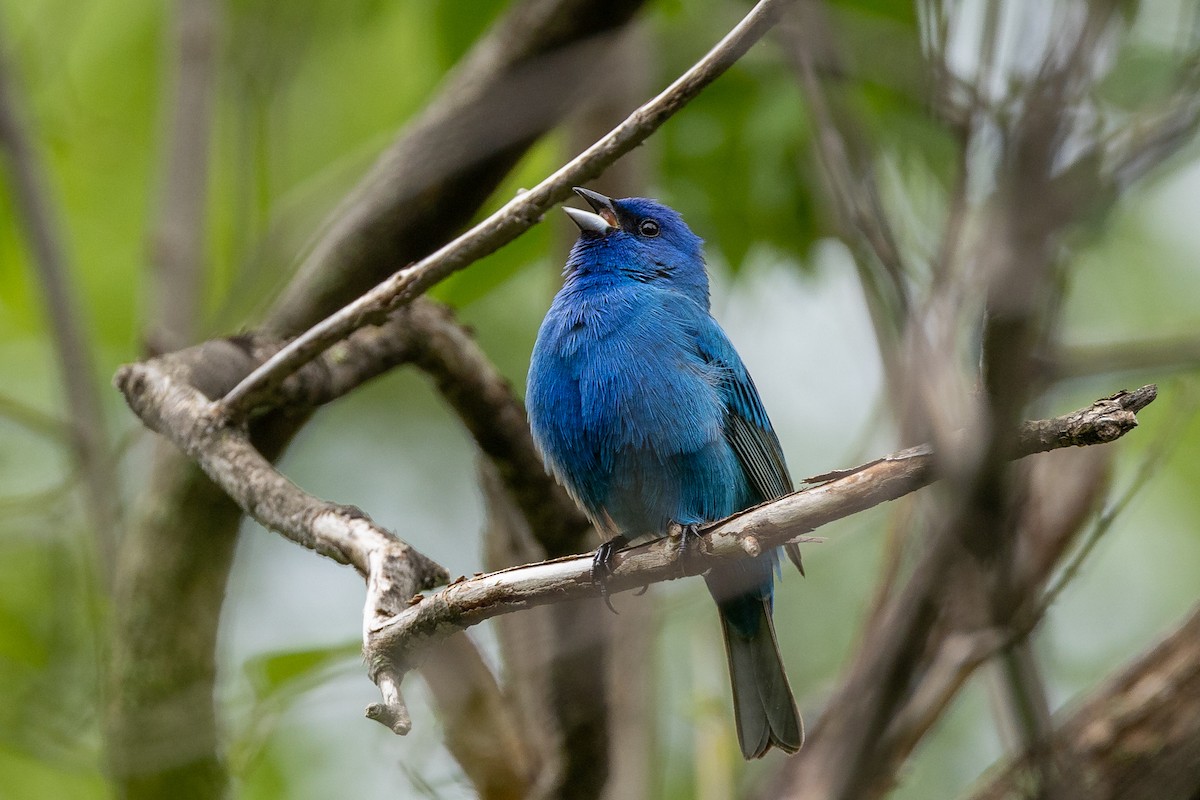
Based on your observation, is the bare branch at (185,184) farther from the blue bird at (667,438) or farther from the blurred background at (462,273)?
the blue bird at (667,438)

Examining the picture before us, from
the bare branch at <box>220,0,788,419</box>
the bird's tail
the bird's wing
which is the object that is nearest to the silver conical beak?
the bird's wing

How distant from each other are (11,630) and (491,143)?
354 centimetres

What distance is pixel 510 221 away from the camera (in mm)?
2920

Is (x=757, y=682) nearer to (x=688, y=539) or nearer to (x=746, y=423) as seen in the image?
(x=746, y=423)

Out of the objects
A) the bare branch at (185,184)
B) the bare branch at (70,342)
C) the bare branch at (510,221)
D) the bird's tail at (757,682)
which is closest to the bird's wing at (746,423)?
the bird's tail at (757,682)

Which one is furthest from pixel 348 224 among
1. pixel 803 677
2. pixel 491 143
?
pixel 803 677

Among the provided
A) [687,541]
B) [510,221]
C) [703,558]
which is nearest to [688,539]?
[687,541]

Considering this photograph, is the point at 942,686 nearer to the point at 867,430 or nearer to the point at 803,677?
the point at 867,430

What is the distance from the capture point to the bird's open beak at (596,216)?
4.70 m

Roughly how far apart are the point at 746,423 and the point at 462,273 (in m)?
1.42

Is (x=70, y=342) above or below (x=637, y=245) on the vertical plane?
above

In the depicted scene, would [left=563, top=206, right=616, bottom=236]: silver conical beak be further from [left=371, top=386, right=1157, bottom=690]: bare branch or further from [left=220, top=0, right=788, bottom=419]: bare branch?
[left=371, top=386, right=1157, bottom=690]: bare branch

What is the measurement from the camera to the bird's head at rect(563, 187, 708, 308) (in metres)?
4.62

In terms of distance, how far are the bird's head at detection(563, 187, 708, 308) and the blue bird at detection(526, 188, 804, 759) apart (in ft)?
0.66
